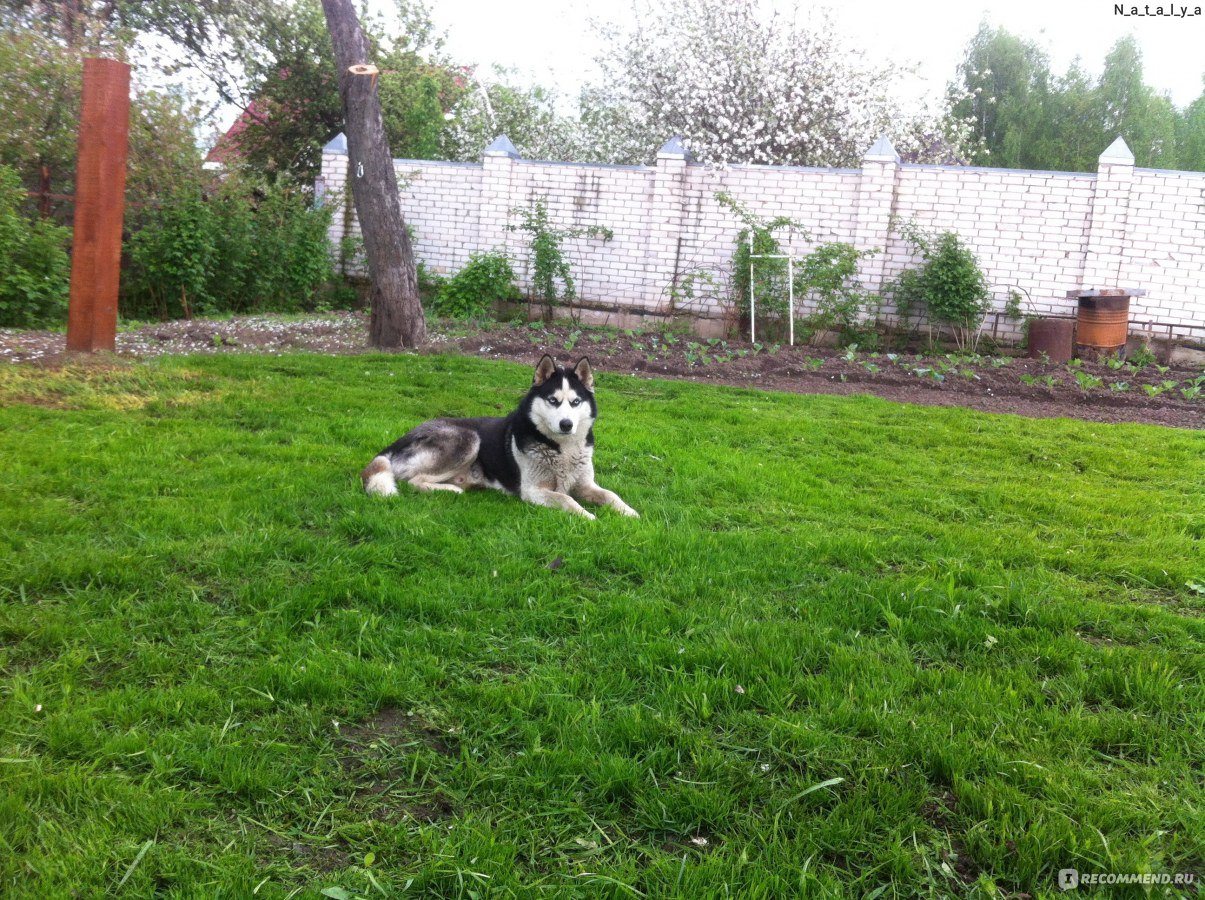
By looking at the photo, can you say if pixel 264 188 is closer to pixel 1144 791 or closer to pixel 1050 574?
pixel 1050 574

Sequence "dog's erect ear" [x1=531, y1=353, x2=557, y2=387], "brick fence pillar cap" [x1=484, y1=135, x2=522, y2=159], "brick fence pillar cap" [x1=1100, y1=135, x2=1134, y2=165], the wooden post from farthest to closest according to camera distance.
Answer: "brick fence pillar cap" [x1=484, y1=135, x2=522, y2=159], "brick fence pillar cap" [x1=1100, y1=135, x2=1134, y2=165], the wooden post, "dog's erect ear" [x1=531, y1=353, x2=557, y2=387]

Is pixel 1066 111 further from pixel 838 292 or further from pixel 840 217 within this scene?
pixel 838 292

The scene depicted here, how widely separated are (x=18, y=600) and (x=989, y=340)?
39.9ft

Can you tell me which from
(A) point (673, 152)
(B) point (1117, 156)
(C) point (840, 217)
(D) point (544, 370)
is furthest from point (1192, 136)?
(D) point (544, 370)

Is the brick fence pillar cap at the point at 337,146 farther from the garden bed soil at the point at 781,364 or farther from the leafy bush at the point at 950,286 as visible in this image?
the leafy bush at the point at 950,286

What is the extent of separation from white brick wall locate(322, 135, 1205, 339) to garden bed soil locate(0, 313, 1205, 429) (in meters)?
1.65

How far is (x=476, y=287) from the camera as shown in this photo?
1330 centimetres

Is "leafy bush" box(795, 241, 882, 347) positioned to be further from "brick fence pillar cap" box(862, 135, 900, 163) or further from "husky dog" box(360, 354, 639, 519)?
"husky dog" box(360, 354, 639, 519)

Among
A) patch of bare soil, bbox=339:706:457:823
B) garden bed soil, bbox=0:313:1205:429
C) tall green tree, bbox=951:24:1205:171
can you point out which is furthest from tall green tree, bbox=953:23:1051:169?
patch of bare soil, bbox=339:706:457:823

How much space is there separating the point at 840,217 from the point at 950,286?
206 centimetres

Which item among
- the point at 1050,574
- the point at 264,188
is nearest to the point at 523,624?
the point at 1050,574

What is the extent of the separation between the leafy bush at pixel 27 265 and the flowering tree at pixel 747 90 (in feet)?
37.0

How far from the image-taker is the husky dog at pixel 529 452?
4.81m

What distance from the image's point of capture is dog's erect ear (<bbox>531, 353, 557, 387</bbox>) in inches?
194
